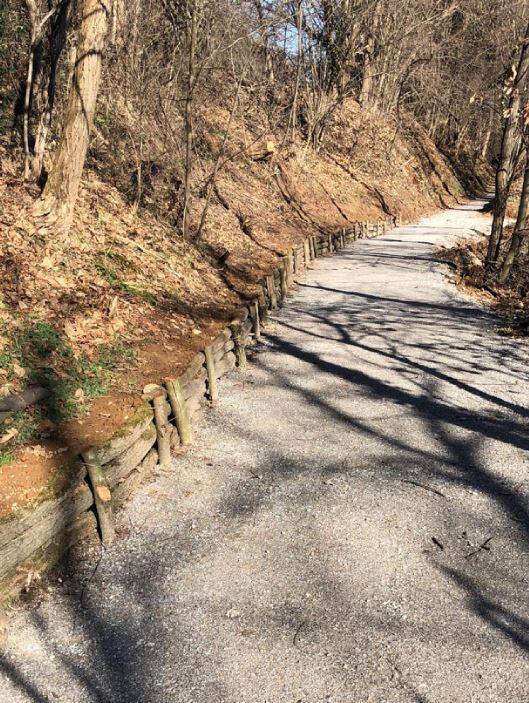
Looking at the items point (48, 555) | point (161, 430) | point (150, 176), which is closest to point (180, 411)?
point (161, 430)

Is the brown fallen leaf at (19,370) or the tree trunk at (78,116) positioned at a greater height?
the tree trunk at (78,116)

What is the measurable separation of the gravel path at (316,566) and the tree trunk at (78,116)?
3957 mm

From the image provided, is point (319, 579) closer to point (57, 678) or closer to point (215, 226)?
point (57, 678)

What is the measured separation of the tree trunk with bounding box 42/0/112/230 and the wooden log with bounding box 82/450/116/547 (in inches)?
220

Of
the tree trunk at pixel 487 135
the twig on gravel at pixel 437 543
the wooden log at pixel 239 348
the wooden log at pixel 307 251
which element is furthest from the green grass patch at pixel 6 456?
the tree trunk at pixel 487 135

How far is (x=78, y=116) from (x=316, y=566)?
300 inches

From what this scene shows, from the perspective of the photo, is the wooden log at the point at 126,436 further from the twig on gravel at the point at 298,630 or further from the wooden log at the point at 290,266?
the wooden log at the point at 290,266

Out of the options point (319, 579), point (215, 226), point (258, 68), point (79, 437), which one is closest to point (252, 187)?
point (215, 226)

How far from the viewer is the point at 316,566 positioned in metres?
4.75

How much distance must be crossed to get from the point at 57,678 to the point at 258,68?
95.5ft

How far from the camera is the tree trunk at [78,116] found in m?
9.09

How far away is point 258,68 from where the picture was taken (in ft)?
93.1

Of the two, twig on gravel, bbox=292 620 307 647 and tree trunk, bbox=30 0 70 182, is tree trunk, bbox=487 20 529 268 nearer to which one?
tree trunk, bbox=30 0 70 182

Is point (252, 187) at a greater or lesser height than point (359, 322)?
greater
